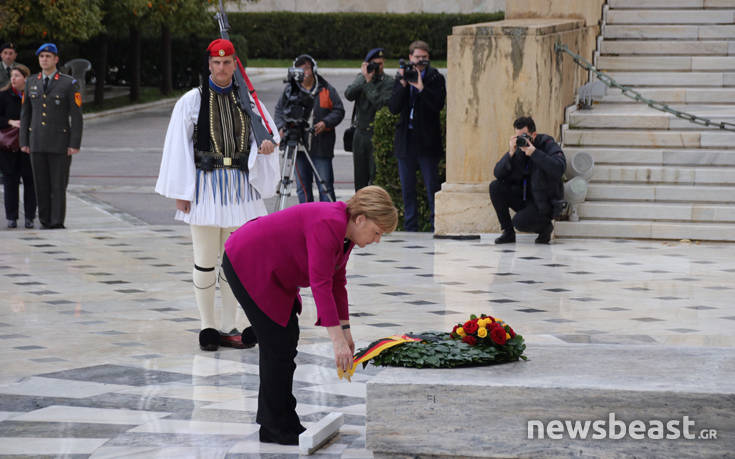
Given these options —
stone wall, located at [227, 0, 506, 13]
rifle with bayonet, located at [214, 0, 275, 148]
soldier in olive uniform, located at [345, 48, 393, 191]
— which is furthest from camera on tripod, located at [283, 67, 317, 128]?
stone wall, located at [227, 0, 506, 13]

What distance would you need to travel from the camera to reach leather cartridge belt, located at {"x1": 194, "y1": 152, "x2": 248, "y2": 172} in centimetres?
736

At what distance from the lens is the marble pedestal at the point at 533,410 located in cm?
479

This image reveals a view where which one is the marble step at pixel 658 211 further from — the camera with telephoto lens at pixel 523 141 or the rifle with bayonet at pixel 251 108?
the rifle with bayonet at pixel 251 108

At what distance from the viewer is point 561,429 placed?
4828 mm

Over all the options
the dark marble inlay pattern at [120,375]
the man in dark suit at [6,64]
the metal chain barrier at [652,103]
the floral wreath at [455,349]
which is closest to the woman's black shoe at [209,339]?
the dark marble inlay pattern at [120,375]

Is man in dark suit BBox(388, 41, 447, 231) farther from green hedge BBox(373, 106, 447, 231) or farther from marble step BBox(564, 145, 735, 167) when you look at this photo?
marble step BBox(564, 145, 735, 167)

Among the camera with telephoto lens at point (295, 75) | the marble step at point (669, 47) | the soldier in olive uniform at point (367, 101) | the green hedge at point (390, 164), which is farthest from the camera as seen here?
the marble step at point (669, 47)

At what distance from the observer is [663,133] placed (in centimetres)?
1327

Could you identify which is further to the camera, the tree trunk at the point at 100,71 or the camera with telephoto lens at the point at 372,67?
the tree trunk at the point at 100,71

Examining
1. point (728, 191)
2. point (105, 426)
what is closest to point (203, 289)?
point (105, 426)

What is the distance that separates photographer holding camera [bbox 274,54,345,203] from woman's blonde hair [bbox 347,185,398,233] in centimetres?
772

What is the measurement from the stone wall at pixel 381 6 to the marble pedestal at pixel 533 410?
1601 inches

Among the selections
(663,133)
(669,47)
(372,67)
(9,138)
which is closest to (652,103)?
(663,133)

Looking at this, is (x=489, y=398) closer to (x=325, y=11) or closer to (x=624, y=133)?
(x=624, y=133)
